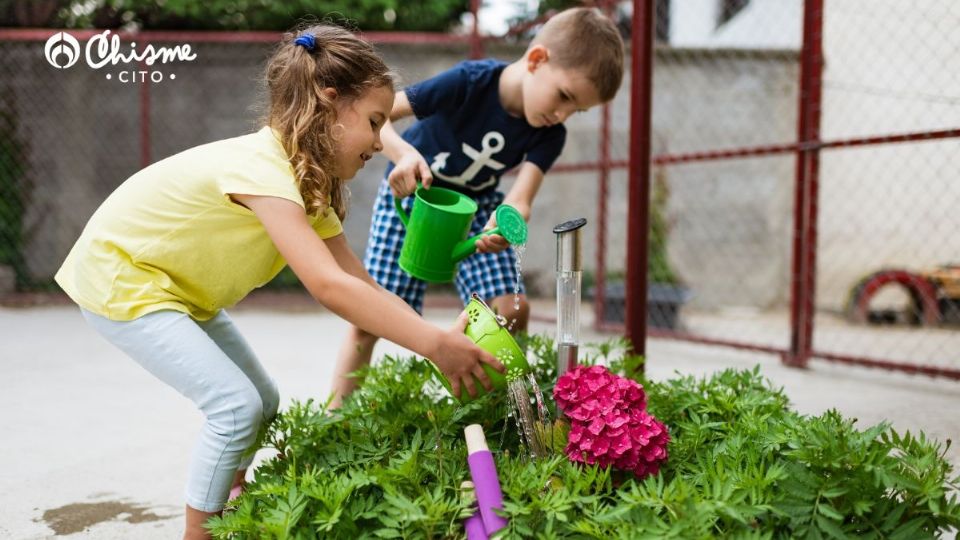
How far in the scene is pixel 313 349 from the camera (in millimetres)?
4273

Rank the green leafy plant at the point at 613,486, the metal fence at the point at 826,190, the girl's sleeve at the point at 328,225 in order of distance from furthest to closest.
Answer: the metal fence at the point at 826,190 → the girl's sleeve at the point at 328,225 → the green leafy plant at the point at 613,486

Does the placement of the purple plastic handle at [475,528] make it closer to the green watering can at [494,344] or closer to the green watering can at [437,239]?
the green watering can at [494,344]

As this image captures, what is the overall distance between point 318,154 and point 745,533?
1.05 metres

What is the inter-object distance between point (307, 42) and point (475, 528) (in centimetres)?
100

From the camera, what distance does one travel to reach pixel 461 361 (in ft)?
4.82

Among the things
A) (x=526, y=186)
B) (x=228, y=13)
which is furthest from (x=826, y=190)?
(x=526, y=186)

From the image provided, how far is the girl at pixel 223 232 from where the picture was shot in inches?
61.6

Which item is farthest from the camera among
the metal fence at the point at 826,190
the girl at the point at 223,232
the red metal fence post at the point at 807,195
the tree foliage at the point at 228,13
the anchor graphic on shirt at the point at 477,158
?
the tree foliage at the point at 228,13

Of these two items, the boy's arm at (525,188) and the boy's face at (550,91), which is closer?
the boy's face at (550,91)

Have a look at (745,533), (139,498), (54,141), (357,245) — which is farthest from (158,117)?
(745,533)

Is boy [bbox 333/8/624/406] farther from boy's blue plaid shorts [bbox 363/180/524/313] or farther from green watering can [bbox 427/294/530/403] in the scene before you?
green watering can [bbox 427/294/530/403]

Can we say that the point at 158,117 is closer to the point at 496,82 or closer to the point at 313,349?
the point at 313,349

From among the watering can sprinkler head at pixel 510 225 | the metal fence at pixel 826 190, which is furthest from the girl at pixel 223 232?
the metal fence at pixel 826 190

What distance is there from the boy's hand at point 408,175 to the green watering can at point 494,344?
485 mm
